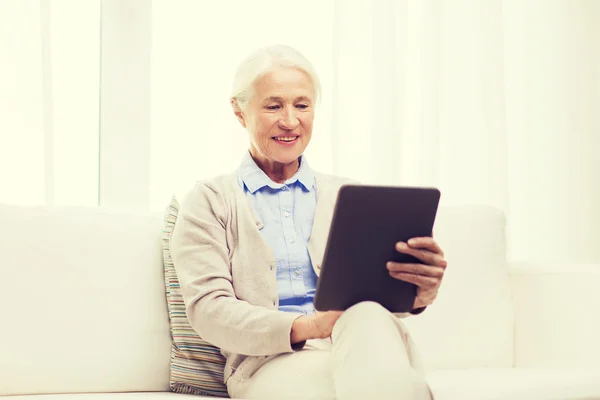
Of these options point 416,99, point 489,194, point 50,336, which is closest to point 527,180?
point 489,194

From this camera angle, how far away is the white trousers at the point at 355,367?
1196mm

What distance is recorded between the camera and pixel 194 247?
1.57 m

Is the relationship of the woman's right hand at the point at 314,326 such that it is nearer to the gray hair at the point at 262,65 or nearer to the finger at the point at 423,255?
the finger at the point at 423,255

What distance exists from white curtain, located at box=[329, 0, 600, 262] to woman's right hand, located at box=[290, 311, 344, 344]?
135 centimetres

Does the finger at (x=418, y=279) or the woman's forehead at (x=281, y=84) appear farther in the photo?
the woman's forehead at (x=281, y=84)

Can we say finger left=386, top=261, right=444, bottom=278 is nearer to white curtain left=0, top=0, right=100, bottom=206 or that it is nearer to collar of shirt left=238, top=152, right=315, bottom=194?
collar of shirt left=238, top=152, right=315, bottom=194

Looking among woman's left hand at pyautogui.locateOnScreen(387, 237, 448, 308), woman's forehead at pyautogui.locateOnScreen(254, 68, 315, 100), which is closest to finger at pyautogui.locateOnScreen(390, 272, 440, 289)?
woman's left hand at pyautogui.locateOnScreen(387, 237, 448, 308)

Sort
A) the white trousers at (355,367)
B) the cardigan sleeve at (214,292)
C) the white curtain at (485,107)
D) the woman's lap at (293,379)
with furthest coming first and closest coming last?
the white curtain at (485,107), the cardigan sleeve at (214,292), the woman's lap at (293,379), the white trousers at (355,367)

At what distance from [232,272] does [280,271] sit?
111mm

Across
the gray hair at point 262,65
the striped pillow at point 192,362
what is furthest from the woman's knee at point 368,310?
the gray hair at point 262,65

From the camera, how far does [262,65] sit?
5.76 ft

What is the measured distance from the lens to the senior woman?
4.12ft

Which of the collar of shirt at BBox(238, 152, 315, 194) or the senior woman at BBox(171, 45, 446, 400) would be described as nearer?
the senior woman at BBox(171, 45, 446, 400)

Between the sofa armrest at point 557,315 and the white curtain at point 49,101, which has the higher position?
the white curtain at point 49,101
